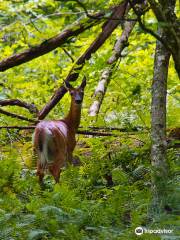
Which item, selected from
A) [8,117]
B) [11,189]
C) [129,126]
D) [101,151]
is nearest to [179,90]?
[129,126]

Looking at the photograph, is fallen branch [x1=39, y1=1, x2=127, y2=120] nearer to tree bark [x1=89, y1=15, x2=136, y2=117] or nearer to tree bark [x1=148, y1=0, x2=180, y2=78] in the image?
tree bark [x1=89, y1=15, x2=136, y2=117]

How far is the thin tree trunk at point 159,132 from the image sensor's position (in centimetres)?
484

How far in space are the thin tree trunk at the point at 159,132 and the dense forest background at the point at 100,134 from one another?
1cm

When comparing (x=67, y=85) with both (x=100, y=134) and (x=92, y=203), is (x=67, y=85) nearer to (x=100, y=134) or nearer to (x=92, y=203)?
(x=100, y=134)

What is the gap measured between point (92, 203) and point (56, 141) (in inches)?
99.2

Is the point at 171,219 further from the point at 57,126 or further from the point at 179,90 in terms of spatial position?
the point at 179,90

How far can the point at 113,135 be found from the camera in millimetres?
6969

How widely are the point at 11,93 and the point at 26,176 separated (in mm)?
3450

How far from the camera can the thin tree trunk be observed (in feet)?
15.9

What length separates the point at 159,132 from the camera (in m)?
4.98

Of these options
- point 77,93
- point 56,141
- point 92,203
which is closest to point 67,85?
point 77,93

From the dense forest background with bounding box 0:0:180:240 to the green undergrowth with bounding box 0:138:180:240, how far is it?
0.01m

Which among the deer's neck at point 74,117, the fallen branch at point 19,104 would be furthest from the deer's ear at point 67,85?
the fallen branch at point 19,104

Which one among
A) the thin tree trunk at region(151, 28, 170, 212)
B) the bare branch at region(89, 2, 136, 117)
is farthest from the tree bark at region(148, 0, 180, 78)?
the bare branch at region(89, 2, 136, 117)
